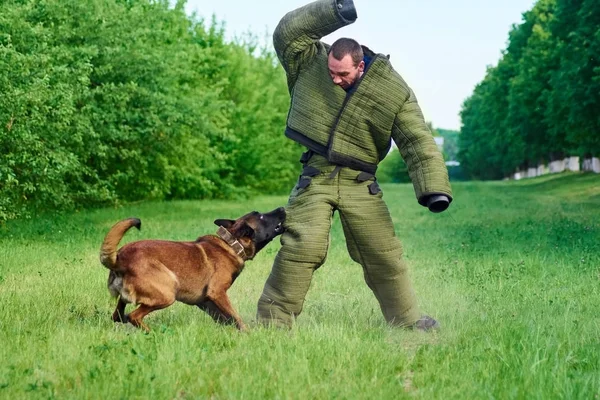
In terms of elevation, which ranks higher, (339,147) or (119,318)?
(339,147)

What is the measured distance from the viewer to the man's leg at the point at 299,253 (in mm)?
6438

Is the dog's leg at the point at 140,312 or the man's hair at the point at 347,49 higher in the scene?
the man's hair at the point at 347,49

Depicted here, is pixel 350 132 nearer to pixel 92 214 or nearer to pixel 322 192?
pixel 322 192

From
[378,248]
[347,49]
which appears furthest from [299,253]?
[347,49]

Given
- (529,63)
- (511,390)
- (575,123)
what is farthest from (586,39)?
(511,390)

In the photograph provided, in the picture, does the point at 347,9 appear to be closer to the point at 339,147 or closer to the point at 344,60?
the point at 344,60

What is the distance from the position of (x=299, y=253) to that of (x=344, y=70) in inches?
55.3

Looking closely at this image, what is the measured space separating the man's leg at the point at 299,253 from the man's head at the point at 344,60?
31.4 inches

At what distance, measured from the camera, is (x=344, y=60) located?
6.26 m

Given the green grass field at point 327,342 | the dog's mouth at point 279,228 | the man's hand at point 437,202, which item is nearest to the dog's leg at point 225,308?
the green grass field at point 327,342

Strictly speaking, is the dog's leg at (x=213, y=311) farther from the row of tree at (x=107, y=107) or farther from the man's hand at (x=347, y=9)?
the row of tree at (x=107, y=107)

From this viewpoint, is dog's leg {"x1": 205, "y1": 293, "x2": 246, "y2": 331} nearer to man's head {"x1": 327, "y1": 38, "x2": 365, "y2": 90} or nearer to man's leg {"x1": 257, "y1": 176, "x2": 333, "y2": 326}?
man's leg {"x1": 257, "y1": 176, "x2": 333, "y2": 326}

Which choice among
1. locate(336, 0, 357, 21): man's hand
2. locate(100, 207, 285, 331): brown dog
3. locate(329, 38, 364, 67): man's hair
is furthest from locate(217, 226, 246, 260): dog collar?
locate(336, 0, 357, 21): man's hand

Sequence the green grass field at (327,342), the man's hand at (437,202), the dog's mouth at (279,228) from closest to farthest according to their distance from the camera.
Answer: the green grass field at (327,342), the man's hand at (437,202), the dog's mouth at (279,228)
